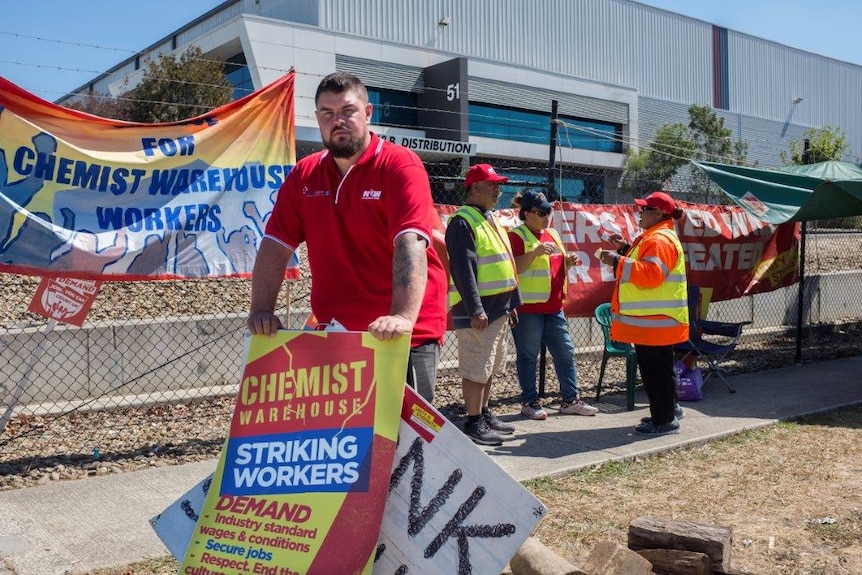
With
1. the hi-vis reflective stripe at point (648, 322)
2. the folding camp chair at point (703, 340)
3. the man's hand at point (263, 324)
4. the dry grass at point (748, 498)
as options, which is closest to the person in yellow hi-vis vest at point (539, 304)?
the hi-vis reflective stripe at point (648, 322)

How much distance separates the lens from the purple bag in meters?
7.94

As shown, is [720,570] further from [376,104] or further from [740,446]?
[376,104]

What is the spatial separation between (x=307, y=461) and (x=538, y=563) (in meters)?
1.08

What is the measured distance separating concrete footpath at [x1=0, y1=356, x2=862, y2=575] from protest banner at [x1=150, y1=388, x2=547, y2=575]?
1.41m

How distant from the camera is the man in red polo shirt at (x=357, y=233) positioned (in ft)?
10.5

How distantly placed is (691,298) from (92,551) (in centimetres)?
634

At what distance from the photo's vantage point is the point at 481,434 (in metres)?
6.28

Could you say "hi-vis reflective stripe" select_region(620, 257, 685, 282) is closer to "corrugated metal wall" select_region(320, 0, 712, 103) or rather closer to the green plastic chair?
the green plastic chair

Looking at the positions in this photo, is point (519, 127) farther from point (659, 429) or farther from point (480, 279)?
point (480, 279)

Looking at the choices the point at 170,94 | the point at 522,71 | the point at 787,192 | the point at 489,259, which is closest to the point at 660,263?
the point at 489,259

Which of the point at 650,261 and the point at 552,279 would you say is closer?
the point at 650,261

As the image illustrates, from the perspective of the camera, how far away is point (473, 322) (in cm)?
602


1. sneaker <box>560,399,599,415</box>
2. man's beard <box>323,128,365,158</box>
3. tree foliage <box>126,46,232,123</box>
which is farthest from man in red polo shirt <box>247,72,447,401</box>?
tree foliage <box>126,46,232,123</box>

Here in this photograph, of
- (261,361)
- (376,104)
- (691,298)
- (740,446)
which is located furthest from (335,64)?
(261,361)
